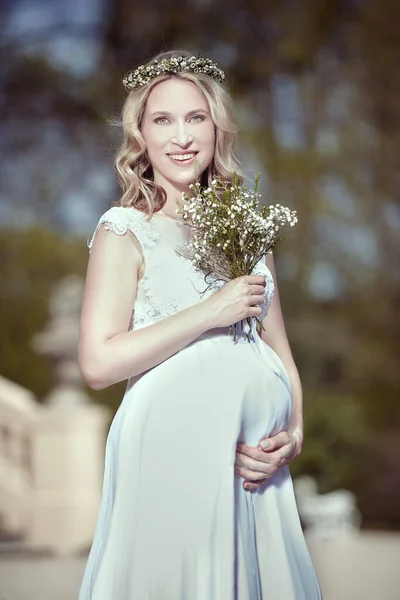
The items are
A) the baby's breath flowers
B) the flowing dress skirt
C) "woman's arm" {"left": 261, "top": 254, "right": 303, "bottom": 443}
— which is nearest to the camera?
the flowing dress skirt

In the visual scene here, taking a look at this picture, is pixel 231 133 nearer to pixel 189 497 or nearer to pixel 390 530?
pixel 189 497

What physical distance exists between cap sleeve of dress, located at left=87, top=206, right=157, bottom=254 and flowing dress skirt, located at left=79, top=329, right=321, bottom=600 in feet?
0.96

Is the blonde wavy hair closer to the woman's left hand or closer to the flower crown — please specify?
the flower crown

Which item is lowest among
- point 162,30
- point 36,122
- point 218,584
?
point 218,584

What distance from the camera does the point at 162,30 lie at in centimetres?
1205

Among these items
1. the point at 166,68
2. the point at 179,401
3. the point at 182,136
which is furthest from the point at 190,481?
the point at 166,68

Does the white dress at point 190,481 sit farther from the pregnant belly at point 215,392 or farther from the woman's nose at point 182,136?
the woman's nose at point 182,136

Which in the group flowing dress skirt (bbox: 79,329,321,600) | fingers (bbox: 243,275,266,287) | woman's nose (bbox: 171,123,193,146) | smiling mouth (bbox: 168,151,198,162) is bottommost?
flowing dress skirt (bbox: 79,329,321,600)

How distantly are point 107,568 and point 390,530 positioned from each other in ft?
28.9

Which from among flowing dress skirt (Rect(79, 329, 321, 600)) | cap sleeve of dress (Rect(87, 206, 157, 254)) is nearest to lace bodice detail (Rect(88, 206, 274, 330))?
cap sleeve of dress (Rect(87, 206, 157, 254))

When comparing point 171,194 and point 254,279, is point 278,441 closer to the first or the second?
point 254,279

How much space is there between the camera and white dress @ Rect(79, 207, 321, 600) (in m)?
2.44

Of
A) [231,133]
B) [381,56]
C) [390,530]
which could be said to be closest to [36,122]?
[381,56]

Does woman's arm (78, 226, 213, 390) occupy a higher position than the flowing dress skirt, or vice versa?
woman's arm (78, 226, 213, 390)
